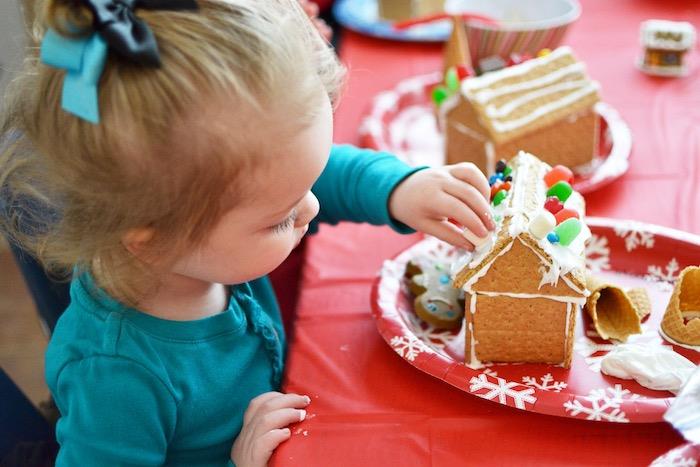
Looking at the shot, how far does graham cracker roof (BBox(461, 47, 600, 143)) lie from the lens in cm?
112

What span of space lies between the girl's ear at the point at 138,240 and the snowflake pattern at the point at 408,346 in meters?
0.27

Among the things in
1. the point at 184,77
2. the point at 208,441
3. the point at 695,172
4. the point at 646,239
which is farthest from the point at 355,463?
the point at 695,172

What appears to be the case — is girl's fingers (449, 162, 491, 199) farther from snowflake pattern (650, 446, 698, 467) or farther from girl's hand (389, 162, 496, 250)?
snowflake pattern (650, 446, 698, 467)

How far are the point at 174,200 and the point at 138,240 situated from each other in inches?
2.9

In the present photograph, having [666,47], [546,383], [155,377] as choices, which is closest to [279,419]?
[155,377]

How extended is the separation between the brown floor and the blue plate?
36.1 inches

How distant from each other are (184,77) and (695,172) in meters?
0.80

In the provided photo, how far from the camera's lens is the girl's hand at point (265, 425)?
72cm

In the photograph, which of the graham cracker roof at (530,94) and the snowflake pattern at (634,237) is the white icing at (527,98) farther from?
Result: the snowflake pattern at (634,237)

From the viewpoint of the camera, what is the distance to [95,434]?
0.74 metres

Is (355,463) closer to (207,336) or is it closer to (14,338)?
(207,336)

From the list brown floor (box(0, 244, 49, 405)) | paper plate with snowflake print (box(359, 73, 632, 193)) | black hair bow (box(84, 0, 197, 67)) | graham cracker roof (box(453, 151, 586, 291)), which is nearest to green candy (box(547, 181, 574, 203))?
graham cracker roof (box(453, 151, 586, 291))

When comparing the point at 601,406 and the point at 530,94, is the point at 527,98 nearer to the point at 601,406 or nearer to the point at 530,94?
the point at 530,94

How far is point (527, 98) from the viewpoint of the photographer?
1.15m
